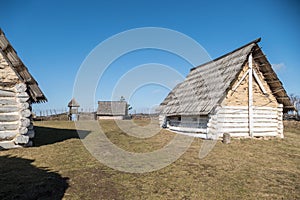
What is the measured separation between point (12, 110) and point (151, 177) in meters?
7.41

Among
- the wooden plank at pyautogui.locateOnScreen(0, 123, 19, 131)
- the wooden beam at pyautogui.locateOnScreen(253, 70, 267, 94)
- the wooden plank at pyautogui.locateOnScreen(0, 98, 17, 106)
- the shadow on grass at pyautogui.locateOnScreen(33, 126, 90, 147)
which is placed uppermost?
the wooden beam at pyautogui.locateOnScreen(253, 70, 267, 94)

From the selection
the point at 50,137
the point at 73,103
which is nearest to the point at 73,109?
the point at 73,103

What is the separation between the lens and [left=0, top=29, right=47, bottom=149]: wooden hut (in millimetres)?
9367

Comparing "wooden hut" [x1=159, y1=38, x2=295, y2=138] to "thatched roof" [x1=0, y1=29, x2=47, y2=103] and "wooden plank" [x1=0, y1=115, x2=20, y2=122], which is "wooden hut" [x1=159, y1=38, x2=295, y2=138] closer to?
"thatched roof" [x1=0, y1=29, x2=47, y2=103]

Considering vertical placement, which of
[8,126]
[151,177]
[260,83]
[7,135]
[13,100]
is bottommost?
[151,177]

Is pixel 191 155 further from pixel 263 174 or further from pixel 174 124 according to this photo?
pixel 174 124

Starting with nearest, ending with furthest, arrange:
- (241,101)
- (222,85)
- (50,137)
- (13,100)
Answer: (13,100) < (222,85) < (50,137) < (241,101)

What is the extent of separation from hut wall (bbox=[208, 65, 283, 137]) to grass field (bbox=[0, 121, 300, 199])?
3704 millimetres

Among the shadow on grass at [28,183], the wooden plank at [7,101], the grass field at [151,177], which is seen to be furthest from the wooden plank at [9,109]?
the shadow on grass at [28,183]

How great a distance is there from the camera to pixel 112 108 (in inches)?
1943

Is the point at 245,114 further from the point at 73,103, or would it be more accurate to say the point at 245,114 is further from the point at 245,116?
the point at 73,103

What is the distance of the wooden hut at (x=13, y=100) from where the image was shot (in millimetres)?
9367

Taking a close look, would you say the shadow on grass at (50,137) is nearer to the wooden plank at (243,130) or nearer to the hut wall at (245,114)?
the hut wall at (245,114)

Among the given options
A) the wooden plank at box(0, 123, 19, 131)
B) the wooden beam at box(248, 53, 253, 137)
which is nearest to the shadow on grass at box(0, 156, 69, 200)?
the wooden plank at box(0, 123, 19, 131)
